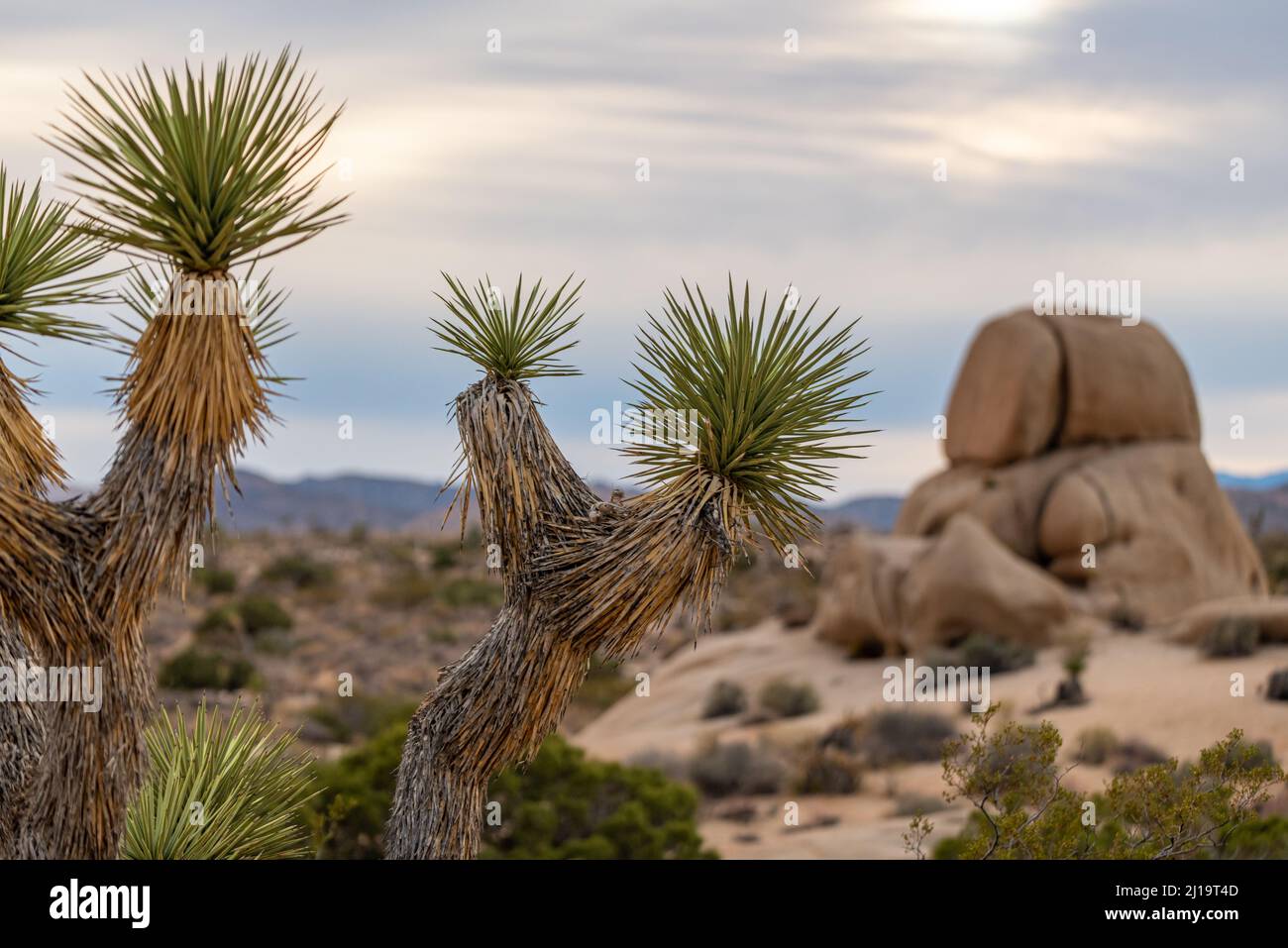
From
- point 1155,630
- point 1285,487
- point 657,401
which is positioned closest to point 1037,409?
point 1155,630

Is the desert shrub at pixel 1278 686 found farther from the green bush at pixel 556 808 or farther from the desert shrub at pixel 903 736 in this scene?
the green bush at pixel 556 808

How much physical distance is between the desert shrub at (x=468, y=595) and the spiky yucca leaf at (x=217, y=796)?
28741 mm

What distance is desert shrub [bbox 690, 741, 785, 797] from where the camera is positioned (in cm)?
1856

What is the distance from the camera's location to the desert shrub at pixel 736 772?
731 inches

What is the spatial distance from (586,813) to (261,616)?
19242mm

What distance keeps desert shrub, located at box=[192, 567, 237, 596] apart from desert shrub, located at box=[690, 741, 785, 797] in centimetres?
1993

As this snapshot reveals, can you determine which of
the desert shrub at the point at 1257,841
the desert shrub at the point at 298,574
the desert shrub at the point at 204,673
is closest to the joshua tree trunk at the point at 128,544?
the desert shrub at the point at 1257,841

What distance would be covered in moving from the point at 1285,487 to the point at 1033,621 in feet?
235

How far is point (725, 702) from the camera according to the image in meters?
23.1

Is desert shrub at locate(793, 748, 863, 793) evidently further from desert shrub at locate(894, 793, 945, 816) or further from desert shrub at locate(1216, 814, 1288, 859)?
desert shrub at locate(1216, 814, 1288, 859)

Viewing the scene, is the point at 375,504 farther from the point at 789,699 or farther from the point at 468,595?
the point at 789,699

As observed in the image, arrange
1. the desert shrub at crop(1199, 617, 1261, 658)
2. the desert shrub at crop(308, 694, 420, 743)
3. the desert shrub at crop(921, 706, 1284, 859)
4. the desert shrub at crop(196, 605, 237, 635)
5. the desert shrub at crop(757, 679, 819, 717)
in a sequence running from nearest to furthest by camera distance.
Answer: the desert shrub at crop(921, 706, 1284, 859) < the desert shrub at crop(1199, 617, 1261, 658) < the desert shrub at crop(308, 694, 420, 743) < the desert shrub at crop(757, 679, 819, 717) < the desert shrub at crop(196, 605, 237, 635)

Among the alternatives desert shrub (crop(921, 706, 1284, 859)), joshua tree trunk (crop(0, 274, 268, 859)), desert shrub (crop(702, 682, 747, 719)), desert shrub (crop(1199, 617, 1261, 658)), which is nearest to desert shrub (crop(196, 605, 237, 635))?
desert shrub (crop(702, 682, 747, 719))

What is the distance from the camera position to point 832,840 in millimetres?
15352
